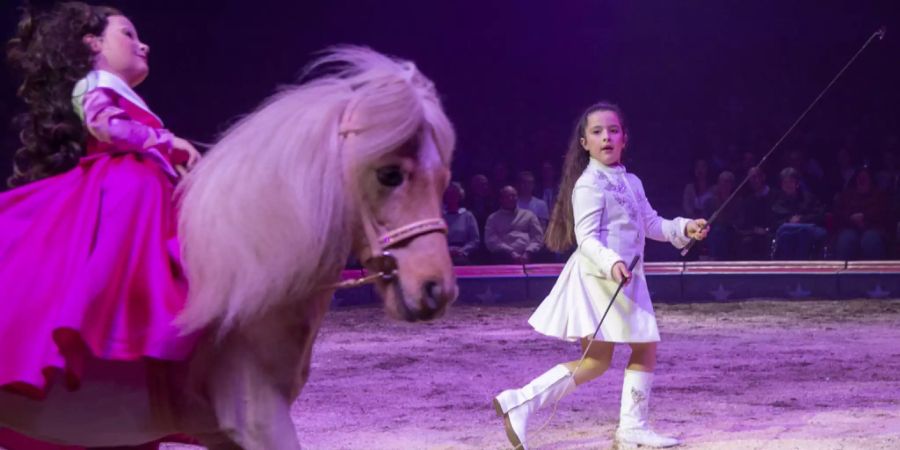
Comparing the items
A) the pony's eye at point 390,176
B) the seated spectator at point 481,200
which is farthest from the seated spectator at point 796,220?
the pony's eye at point 390,176

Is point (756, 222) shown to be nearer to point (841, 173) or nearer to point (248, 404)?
point (841, 173)

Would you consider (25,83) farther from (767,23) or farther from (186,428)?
(767,23)

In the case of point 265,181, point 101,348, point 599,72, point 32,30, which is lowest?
point 101,348

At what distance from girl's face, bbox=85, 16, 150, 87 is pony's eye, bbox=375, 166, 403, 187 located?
82cm

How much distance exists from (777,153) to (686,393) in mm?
8846

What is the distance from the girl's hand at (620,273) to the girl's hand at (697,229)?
14.4 inches

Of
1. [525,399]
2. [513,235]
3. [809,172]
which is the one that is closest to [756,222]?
[809,172]

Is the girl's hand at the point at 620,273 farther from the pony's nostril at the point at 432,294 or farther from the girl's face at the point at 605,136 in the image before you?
the pony's nostril at the point at 432,294

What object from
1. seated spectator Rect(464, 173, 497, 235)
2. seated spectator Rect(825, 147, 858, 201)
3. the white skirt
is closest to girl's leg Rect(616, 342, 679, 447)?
the white skirt

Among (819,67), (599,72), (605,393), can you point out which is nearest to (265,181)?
(605,393)

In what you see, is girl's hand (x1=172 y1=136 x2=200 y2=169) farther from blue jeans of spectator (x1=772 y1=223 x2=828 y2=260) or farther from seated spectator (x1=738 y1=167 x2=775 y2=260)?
blue jeans of spectator (x1=772 y1=223 x2=828 y2=260)

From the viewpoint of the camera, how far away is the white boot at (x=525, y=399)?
15.1 feet

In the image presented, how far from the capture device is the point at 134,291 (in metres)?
2.32

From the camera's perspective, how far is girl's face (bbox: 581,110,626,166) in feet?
16.2
